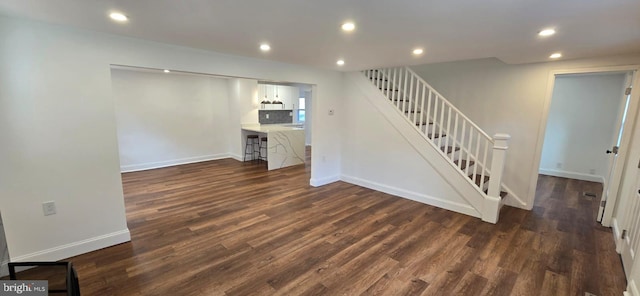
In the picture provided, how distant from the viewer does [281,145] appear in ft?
20.9

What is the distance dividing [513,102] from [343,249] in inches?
132

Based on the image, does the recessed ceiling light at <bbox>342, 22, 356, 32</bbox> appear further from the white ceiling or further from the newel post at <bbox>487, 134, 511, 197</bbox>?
the newel post at <bbox>487, 134, 511, 197</bbox>

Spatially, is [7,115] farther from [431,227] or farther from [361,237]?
[431,227]

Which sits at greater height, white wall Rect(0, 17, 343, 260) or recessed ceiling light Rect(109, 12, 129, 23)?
recessed ceiling light Rect(109, 12, 129, 23)

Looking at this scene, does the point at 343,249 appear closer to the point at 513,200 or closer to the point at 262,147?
the point at 513,200

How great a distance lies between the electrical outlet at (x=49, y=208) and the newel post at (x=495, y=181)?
485cm

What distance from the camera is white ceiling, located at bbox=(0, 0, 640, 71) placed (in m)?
1.73

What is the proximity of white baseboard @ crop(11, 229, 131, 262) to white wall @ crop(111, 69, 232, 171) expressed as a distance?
3.64m

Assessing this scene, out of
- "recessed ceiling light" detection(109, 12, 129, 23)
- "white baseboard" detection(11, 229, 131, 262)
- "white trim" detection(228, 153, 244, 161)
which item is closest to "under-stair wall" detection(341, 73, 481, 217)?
"white trim" detection(228, 153, 244, 161)

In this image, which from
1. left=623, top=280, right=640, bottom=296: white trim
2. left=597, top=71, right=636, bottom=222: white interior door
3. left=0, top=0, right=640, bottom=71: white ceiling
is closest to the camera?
left=0, top=0, right=640, bottom=71: white ceiling

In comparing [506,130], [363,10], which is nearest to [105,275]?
[363,10]

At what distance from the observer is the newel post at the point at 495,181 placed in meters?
3.42

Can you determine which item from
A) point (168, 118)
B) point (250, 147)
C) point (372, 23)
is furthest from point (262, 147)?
point (372, 23)

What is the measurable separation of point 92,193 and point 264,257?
1.86 m
